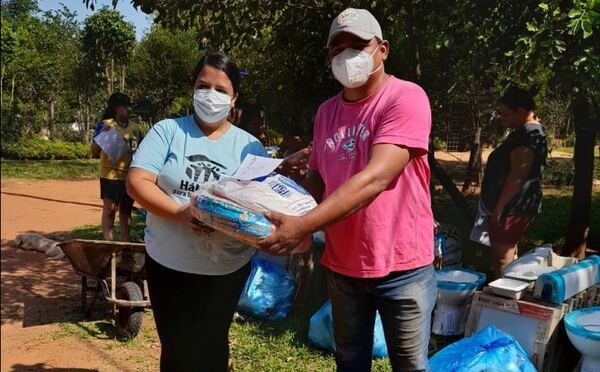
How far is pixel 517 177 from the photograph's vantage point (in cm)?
423

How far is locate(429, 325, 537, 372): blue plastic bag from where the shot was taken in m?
2.88

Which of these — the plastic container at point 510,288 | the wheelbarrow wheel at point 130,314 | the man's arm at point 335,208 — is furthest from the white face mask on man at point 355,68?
the wheelbarrow wheel at point 130,314

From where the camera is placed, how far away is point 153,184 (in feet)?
6.97

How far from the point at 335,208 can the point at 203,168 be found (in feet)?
2.26

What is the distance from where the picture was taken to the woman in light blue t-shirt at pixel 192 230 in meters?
2.14

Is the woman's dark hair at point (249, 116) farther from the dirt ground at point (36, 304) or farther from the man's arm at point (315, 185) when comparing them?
the man's arm at point (315, 185)

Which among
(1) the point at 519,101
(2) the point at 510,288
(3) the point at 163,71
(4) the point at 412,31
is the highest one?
(3) the point at 163,71

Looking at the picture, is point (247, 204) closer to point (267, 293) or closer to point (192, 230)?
point (192, 230)

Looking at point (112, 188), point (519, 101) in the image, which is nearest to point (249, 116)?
point (112, 188)

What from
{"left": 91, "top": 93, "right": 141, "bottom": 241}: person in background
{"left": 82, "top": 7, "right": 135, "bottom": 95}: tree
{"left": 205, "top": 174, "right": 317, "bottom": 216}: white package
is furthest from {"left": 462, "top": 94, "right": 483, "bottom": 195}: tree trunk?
{"left": 205, "top": 174, "right": 317, "bottom": 216}: white package

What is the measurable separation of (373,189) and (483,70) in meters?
3.40

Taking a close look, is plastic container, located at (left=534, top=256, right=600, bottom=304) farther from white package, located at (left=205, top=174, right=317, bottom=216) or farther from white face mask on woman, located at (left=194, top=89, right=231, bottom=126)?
white face mask on woman, located at (left=194, top=89, right=231, bottom=126)

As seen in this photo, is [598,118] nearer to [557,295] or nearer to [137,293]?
[557,295]

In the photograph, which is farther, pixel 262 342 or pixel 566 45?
pixel 262 342
